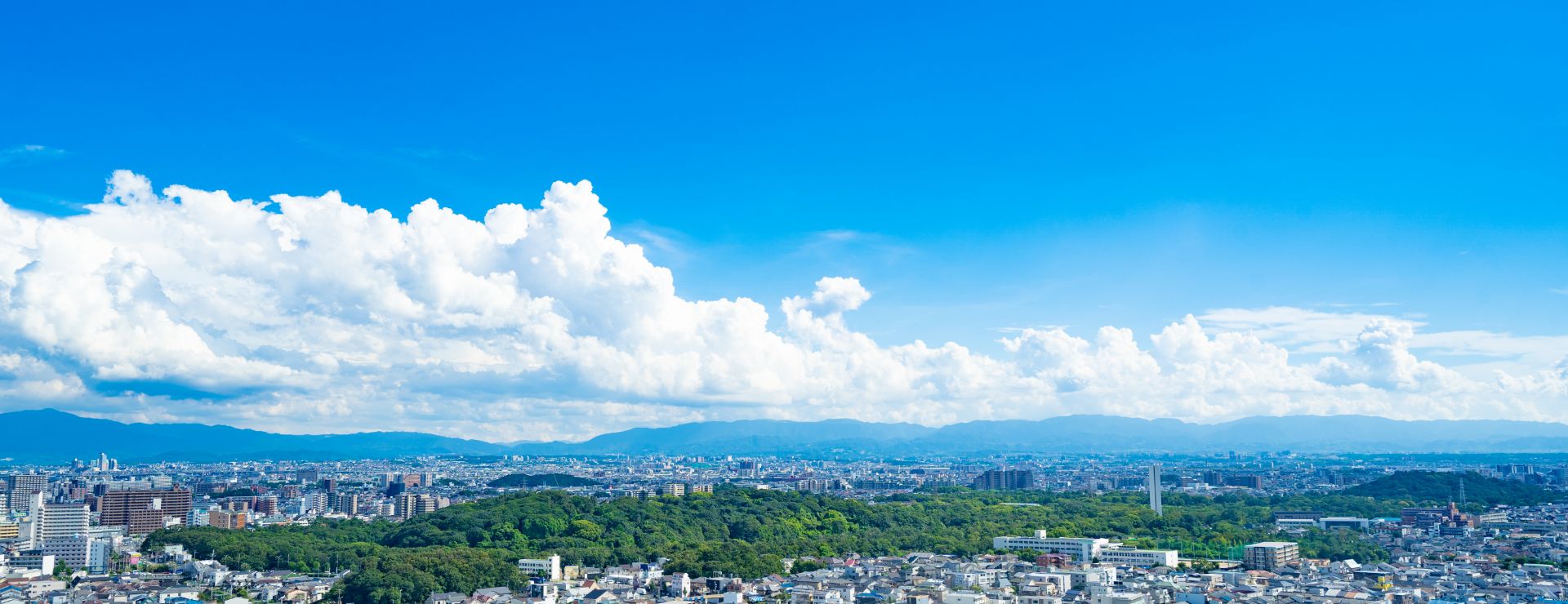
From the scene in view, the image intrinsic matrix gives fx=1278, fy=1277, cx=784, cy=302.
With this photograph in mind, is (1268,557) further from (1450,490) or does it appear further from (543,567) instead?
(1450,490)

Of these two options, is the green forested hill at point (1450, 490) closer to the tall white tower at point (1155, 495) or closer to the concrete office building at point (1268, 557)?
the tall white tower at point (1155, 495)

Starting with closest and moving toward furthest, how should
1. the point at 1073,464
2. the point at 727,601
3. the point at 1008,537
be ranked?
the point at 727,601 → the point at 1008,537 → the point at 1073,464

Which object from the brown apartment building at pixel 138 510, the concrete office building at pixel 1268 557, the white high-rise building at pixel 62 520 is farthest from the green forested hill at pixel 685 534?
the brown apartment building at pixel 138 510

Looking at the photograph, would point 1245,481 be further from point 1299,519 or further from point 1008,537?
point 1008,537

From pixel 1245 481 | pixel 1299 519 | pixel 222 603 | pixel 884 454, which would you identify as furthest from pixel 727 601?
pixel 884 454

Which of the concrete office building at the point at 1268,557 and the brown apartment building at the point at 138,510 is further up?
the brown apartment building at the point at 138,510

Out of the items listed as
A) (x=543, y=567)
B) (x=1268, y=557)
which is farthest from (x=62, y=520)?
(x=1268, y=557)
